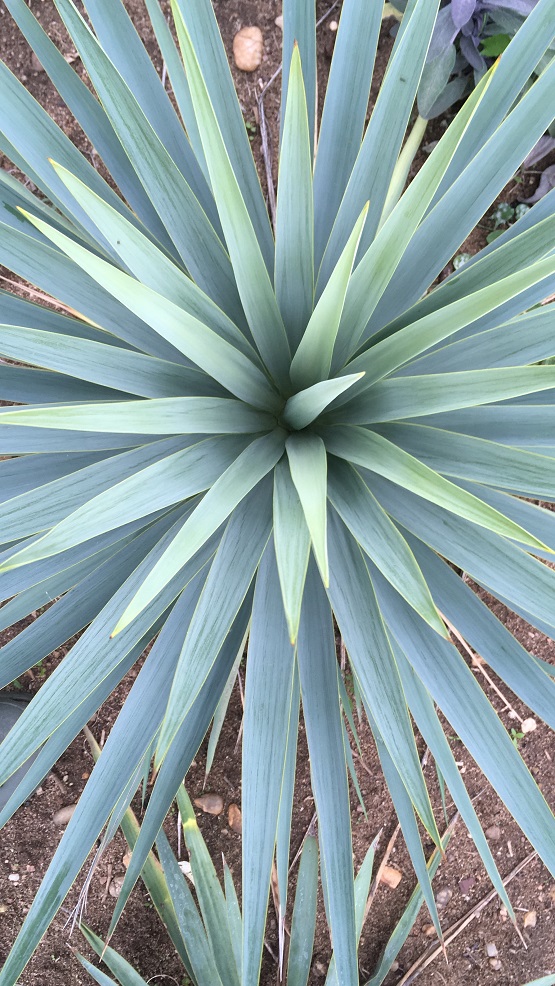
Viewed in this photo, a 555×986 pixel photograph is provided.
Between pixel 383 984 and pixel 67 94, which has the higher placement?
pixel 67 94

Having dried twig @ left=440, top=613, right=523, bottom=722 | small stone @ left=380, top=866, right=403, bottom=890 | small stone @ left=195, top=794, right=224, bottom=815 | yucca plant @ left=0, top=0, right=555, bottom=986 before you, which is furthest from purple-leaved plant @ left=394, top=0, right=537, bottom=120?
small stone @ left=380, top=866, right=403, bottom=890

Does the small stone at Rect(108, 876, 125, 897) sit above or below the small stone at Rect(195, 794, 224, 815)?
below

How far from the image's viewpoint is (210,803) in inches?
70.7

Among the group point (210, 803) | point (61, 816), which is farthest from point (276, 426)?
point (61, 816)

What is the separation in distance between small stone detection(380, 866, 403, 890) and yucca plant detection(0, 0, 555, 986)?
2.77 feet

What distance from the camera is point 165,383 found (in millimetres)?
907

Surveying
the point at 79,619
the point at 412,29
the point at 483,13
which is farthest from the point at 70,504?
the point at 483,13

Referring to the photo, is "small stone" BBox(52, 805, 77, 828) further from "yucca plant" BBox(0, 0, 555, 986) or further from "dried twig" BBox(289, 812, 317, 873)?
"yucca plant" BBox(0, 0, 555, 986)

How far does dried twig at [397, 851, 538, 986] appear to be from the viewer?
1823 mm

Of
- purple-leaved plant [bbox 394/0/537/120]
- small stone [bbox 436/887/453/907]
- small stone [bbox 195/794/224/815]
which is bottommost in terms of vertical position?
small stone [bbox 436/887/453/907]

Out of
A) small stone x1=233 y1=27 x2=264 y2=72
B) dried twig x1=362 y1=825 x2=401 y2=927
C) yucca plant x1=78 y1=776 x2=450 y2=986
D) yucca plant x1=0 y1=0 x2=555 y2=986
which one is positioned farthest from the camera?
dried twig x1=362 y1=825 x2=401 y2=927

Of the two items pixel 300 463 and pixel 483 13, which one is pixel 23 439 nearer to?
pixel 300 463

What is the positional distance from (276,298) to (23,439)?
416 mm

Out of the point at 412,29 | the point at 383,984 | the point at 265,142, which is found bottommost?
the point at 383,984
